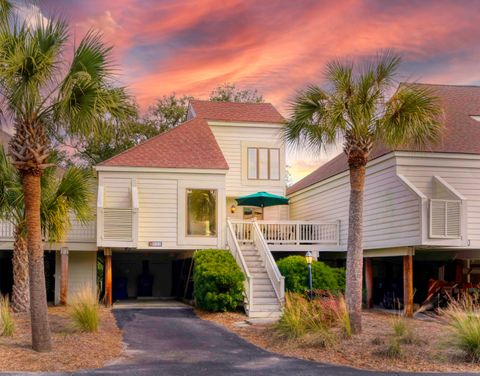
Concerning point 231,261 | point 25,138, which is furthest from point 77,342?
point 231,261

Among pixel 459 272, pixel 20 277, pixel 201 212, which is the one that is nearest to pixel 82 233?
pixel 201 212

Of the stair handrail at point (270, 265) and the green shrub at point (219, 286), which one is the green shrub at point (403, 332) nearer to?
the stair handrail at point (270, 265)

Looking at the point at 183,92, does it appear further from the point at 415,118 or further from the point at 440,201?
the point at 415,118

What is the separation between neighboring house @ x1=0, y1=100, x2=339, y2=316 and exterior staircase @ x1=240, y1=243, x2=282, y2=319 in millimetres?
30

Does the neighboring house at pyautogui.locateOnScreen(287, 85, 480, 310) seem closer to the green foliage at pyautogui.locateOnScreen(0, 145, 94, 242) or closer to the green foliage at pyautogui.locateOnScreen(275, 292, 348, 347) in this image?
the green foliage at pyautogui.locateOnScreen(275, 292, 348, 347)

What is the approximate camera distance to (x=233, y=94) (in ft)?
141

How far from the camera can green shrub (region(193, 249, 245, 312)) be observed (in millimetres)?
19266

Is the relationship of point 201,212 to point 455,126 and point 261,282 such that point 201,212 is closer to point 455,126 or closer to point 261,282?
point 261,282

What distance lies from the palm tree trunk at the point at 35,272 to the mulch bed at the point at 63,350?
30 cm

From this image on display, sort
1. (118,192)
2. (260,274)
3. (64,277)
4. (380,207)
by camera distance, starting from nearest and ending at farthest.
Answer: (260,274)
(380,207)
(64,277)
(118,192)

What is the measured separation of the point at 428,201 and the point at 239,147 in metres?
10.2

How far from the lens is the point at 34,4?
12.1 m

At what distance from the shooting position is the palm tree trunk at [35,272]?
1212 cm

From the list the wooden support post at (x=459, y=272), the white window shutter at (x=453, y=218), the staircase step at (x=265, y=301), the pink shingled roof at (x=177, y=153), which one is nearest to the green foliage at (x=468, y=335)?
the white window shutter at (x=453, y=218)
